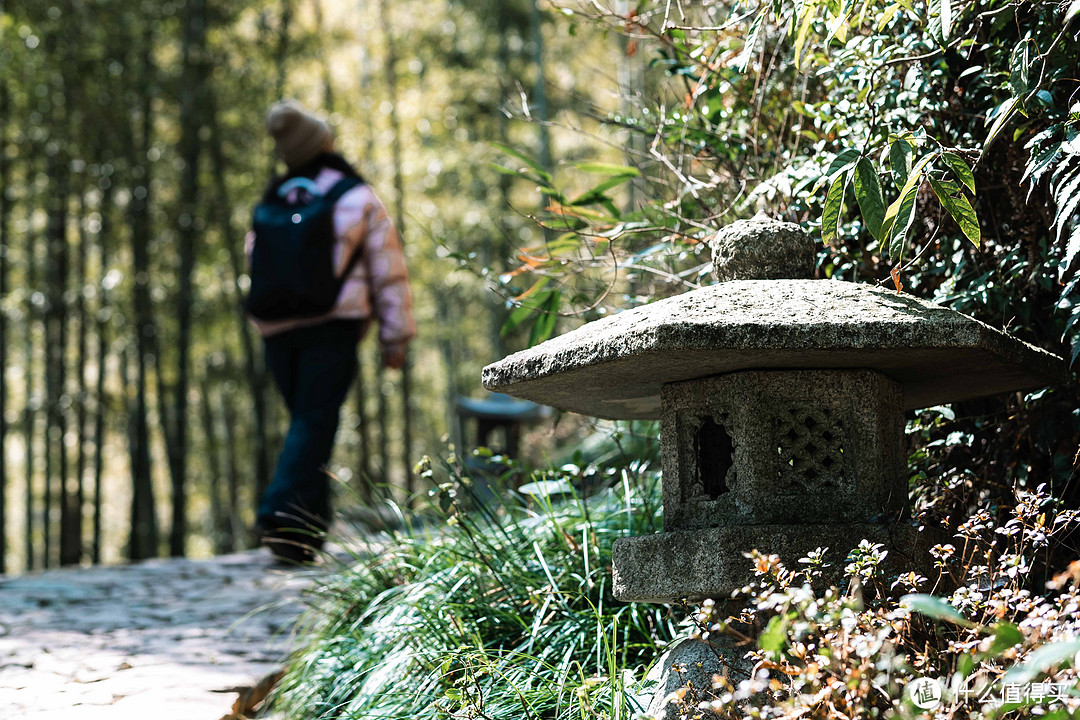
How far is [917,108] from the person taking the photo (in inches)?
105

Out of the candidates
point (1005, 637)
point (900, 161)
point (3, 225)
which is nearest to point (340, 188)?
point (900, 161)

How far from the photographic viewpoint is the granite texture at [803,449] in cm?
211

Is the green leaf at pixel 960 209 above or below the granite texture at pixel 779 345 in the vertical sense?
above

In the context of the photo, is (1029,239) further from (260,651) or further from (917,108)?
(260,651)

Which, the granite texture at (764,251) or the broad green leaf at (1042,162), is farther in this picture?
the granite texture at (764,251)

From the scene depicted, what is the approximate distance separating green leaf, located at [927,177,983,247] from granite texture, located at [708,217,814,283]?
1.16ft

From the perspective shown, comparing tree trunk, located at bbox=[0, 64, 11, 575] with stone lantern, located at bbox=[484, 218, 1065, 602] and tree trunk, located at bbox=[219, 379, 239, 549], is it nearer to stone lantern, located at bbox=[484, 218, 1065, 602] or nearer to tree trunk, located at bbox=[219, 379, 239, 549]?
tree trunk, located at bbox=[219, 379, 239, 549]

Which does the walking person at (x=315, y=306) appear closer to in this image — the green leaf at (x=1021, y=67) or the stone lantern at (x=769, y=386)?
the stone lantern at (x=769, y=386)

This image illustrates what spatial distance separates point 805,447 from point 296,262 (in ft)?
10.4

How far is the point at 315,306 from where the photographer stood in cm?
471

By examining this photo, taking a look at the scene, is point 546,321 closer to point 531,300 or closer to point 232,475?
point 531,300

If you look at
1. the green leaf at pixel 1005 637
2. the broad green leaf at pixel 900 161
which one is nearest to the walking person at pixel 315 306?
the broad green leaf at pixel 900 161

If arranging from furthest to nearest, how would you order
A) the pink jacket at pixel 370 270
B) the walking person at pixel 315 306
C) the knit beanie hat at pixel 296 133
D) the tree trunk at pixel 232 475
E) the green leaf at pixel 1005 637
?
the tree trunk at pixel 232 475 < the knit beanie hat at pixel 296 133 < the pink jacket at pixel 370 270 < the walking person at pixel 315 306 < the green leaf at pixel 1005 637

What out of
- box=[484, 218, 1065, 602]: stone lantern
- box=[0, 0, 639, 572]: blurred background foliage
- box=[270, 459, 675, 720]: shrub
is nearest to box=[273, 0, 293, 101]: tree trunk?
box=[0, 0, 639, 572]: blurred background foliage
